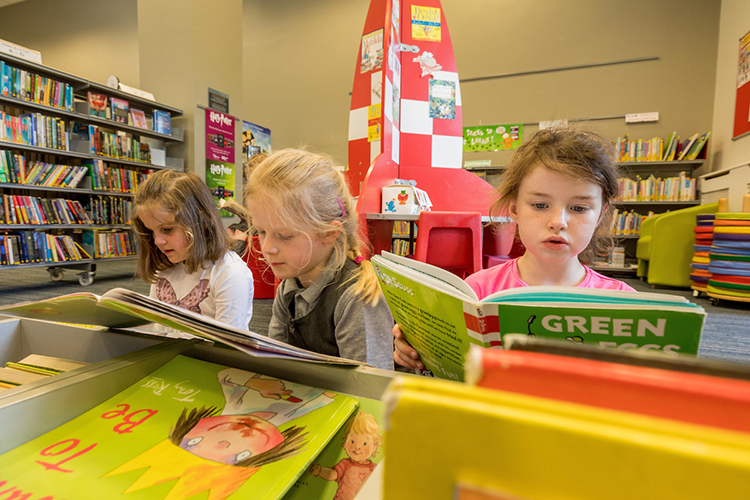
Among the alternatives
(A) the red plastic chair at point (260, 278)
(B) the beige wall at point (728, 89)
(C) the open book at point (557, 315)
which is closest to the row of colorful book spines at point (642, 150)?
(B) the beige wall at point (728, 89)

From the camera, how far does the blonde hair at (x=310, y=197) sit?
2.72ft

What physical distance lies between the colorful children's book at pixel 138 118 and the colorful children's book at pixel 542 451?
4321 millimetres

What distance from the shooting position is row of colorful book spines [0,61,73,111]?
2758 mm

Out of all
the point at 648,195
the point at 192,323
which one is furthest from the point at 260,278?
the point at 648,195

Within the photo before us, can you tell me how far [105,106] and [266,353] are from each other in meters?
4.00

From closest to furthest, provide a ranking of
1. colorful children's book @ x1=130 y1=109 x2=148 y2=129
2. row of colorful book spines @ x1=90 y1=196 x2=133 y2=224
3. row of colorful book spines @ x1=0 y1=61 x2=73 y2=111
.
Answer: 1. row of colorful book spines @ x1=0 y1=61 x2=73 y2=111
2. row of colorful book spines @ x1=90 y1=196 x2=133 y2=224
3. colorful children's book @ x1=130 y1=109 x2=148 y2=129

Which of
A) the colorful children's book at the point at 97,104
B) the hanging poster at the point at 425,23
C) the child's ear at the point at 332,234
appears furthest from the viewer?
the colorful children's book at the point at 97,104

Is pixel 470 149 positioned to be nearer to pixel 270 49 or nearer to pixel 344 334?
pixel 270 49

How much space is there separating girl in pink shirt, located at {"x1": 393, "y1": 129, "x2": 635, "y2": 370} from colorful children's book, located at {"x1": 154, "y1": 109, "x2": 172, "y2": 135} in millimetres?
3816

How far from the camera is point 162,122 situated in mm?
3717

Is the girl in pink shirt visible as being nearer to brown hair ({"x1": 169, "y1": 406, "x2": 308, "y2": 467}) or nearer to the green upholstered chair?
brown hair ({"x1": 169, "y1": 406, "x2": 308, "y2": 467})

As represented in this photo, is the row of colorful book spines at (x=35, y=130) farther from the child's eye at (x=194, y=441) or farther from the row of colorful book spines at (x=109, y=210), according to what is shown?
the child's eye at (x=194, y=441)

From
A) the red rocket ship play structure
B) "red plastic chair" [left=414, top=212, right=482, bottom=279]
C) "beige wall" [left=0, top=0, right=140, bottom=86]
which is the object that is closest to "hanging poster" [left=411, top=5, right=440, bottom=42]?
the red rocket ship play structure

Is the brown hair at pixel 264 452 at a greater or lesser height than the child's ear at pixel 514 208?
lesser
